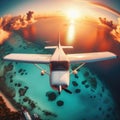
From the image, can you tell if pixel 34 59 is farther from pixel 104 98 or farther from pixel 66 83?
pixel 104 98

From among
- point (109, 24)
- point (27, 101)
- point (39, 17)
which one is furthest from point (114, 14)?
point (27, 101)

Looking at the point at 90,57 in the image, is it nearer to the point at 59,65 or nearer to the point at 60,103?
the point at 59,65

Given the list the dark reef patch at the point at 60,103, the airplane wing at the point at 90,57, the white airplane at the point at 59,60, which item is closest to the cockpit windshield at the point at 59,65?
the white airplane at the point at 59,60

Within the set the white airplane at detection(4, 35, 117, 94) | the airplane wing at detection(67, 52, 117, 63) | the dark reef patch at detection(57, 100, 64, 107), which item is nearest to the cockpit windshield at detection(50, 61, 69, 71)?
the white airplane at detection(4, 35, 117, 94)

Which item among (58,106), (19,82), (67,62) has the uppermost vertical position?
(67,62)

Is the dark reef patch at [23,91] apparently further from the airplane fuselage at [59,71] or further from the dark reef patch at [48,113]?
the airplane fuselage at [59,71]

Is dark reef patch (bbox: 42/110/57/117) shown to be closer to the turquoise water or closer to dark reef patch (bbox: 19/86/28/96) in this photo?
the turquoise water
